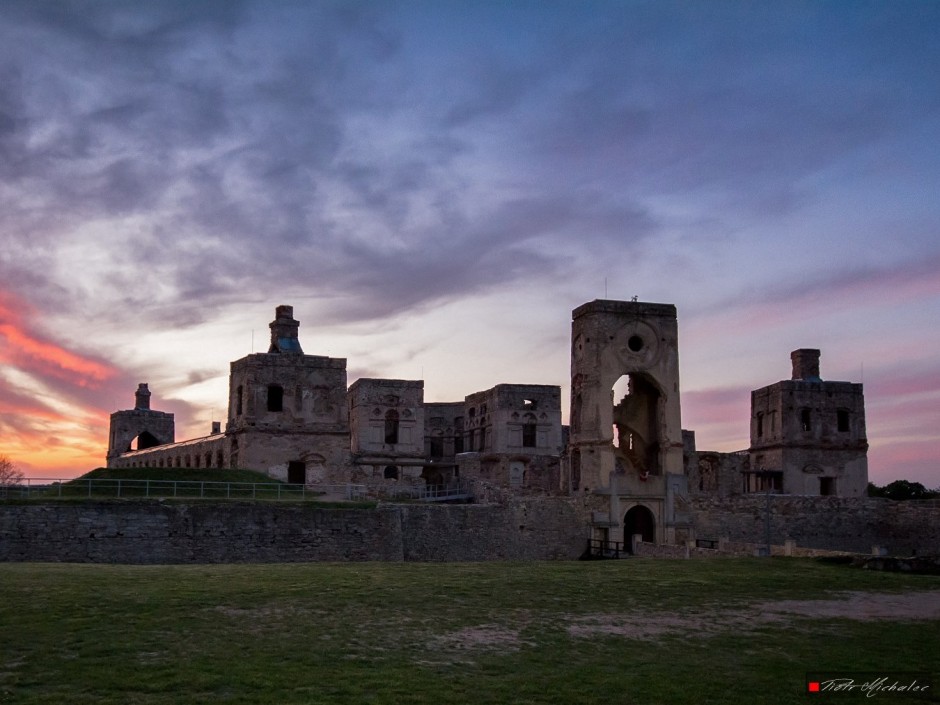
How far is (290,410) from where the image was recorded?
45.1m

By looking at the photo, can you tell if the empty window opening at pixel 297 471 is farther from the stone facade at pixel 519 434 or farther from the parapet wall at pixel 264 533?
the stone facade at pixel 519 434

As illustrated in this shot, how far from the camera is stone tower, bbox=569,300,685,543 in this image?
40566 millimetres

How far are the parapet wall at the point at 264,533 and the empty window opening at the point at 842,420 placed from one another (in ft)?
81.4

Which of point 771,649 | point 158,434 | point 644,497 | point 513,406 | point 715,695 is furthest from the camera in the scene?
point 158,434

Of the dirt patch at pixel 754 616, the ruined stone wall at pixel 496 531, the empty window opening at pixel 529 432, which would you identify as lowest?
the dirt patch at pixel 754 616

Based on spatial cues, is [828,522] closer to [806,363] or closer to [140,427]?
[806,363]

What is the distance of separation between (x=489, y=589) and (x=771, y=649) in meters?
6.92

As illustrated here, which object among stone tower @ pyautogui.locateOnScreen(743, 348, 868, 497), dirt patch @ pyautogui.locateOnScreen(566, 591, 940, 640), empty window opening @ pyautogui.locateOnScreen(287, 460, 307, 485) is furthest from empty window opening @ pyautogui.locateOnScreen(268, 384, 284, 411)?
dirt patch @ pyautogui.locateOnScreen(566, 591, 940, 640)

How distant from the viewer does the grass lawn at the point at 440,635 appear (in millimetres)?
11562

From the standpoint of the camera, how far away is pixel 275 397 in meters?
45.6

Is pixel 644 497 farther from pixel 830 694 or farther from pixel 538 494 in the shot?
pixel 830 694

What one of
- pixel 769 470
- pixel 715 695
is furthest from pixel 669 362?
pixel 715 695

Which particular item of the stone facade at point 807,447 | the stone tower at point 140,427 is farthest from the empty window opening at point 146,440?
the stone facade at point 807,447

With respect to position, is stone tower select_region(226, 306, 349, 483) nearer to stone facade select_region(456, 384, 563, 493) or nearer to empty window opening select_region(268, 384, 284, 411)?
empty window opening select_region(268, 384, 284, 411)
